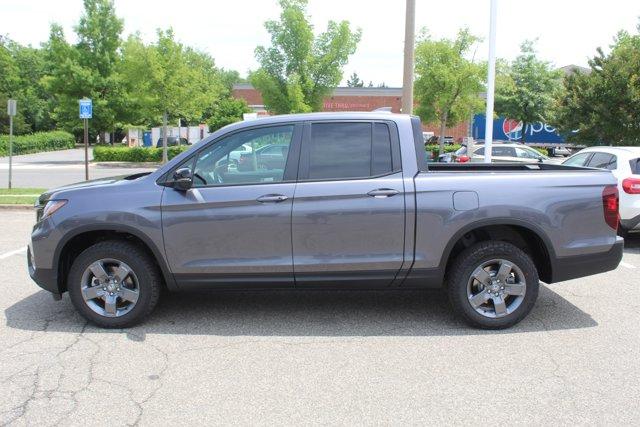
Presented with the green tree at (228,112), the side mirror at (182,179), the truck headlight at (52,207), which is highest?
the green tree at (228,112)

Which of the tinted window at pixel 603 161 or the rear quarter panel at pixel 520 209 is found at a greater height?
the tinted window at pixel 603 161

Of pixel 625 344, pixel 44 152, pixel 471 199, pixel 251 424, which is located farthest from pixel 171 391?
pixel 44 152

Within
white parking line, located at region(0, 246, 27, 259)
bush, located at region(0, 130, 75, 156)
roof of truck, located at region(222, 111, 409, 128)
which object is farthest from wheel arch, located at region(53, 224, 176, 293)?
bush, located at region(0, 130, 75, 156)

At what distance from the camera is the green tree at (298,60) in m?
26.7

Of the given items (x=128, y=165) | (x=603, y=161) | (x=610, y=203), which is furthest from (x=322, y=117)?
(x=128, y=165)

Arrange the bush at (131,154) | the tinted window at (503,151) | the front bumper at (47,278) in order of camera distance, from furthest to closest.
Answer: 1. the bush at (131,154)
2. the tinted window at (503,151)
3. the front bumper at (47,278)

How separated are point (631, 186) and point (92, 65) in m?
36.3

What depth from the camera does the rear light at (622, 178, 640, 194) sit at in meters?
8.09

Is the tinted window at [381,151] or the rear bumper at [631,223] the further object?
the rear bumper at [631,223]

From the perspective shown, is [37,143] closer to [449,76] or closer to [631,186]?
[449,76]

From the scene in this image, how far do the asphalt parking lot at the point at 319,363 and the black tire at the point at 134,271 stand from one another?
11 centimetres

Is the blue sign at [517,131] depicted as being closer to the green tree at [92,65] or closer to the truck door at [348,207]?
the green tree at [92,65]

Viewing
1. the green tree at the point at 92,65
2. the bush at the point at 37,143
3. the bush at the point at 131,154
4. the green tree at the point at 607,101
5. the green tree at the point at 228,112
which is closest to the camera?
the green tree at the point at 607,101

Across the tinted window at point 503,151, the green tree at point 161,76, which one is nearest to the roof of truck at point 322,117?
the tinted window at point 503,151
